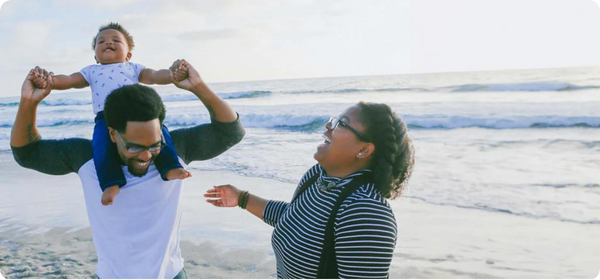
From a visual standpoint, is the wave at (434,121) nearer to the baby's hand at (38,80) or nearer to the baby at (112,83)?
the baby at (112,83)

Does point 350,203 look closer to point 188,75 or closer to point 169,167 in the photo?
point 169,167

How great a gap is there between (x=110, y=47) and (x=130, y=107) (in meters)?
1.25

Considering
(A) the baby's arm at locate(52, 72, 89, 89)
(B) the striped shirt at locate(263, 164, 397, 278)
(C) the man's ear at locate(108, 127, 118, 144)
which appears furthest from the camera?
(A) the baby's arm at locate(52, 72, 89, 89)

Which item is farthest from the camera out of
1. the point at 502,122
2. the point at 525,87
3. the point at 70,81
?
the point at 525,87

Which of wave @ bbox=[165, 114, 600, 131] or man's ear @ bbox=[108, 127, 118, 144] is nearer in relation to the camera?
man's ear @ bbox=[108, 127, 118, 144]

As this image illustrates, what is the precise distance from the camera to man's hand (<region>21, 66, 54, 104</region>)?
2105mm

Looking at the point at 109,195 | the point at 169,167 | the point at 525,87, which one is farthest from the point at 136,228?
the point at 525,87

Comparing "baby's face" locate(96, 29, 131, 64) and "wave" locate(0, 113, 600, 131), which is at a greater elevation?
"baby's face" locate(96, 29, 131, 64)

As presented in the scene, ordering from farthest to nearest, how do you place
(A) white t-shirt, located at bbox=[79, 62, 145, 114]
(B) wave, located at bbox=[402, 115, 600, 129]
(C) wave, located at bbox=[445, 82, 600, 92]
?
1. (C) wave, located at bbox=[445, 82, 600, 92]
2. (B) wave, located at bbox=[402, 115, 600, 129]
3. (A) white t-shirt, located at bbox=[79, 62, 145, 114]

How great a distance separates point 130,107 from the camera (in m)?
2.11

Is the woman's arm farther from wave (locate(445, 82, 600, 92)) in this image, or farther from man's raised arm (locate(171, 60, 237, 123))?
wave (locate(445, 82, 600, 92))

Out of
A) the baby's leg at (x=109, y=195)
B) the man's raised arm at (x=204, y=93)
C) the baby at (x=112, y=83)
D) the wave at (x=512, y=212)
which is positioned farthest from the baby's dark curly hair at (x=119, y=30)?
the wave at (x=512, y=212)

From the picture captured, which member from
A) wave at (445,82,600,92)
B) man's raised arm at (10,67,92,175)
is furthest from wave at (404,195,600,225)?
wave at (445,82,600,92)

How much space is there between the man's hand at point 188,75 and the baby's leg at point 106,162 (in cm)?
42
